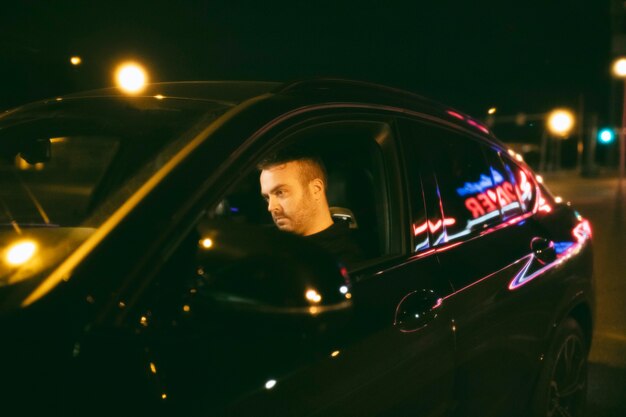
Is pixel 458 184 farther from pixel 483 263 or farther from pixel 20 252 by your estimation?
pixel 20 252

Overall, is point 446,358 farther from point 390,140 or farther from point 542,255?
point 542,255

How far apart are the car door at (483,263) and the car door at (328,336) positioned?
111 millimetres

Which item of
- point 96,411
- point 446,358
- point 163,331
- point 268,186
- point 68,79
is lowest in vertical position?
point 446,358

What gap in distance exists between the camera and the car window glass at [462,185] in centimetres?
269

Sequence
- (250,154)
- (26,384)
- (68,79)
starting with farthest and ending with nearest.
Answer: (68,79) → (250,154) → (26,384)

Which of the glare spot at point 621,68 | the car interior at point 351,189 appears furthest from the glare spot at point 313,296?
the glare spot at point 621,68

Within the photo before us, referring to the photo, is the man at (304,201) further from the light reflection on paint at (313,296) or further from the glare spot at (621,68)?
the glare spot at (621,68)

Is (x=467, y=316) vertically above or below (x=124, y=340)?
below

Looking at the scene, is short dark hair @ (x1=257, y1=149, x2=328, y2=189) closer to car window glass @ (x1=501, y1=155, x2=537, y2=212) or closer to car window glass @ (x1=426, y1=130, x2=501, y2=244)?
car window glass @ (x1=426, y1=130, x2=501, y2=244)

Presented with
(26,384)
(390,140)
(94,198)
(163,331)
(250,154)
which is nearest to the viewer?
(26,384)

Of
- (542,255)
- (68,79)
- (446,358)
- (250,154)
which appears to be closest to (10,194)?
(250,154)

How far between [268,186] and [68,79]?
3.66m

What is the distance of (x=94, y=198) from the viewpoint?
117 inches

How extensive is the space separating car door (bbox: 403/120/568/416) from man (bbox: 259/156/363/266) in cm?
33
